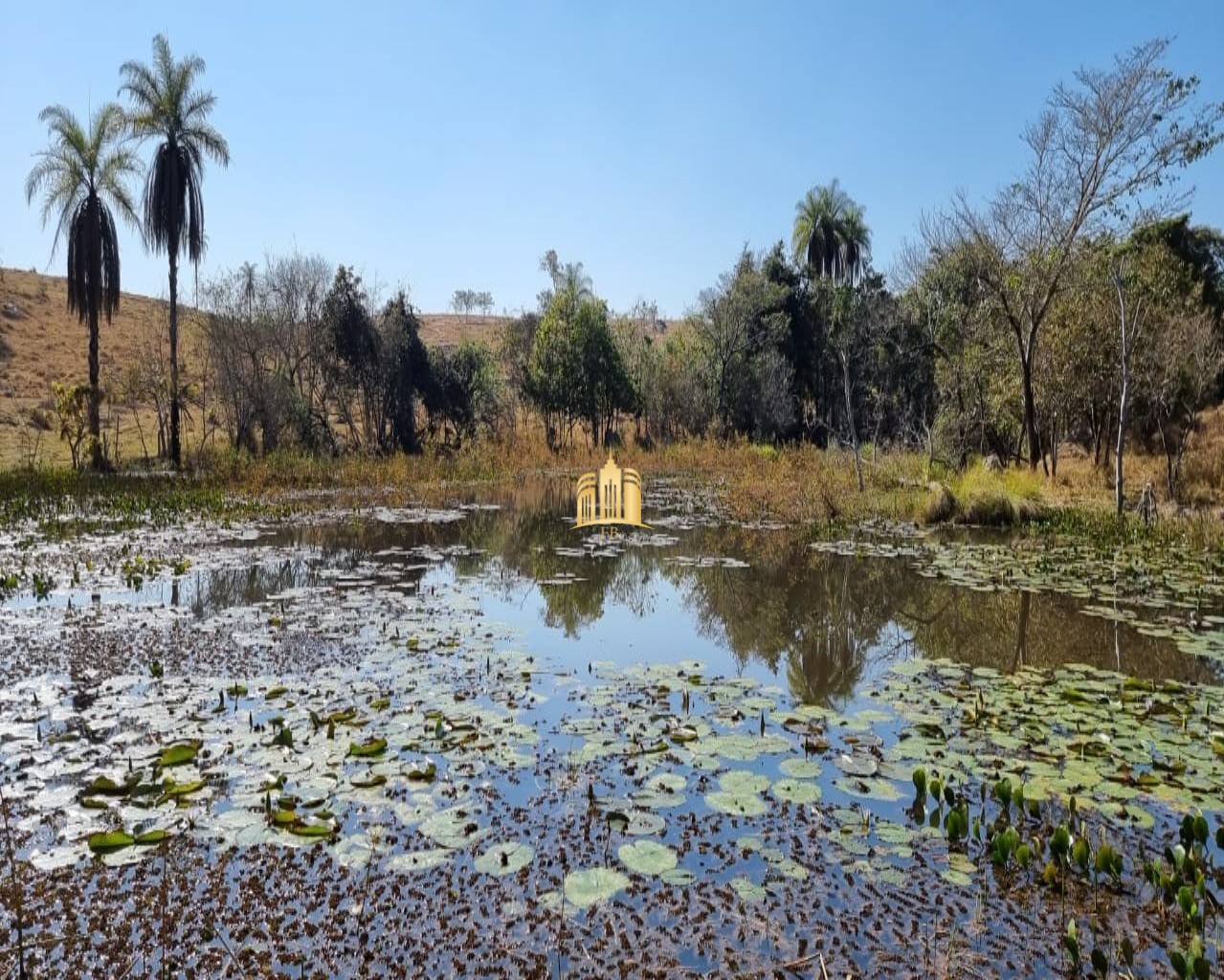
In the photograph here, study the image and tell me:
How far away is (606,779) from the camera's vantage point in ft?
13.8

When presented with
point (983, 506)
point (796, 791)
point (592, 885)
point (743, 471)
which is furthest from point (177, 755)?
point (743, 471)

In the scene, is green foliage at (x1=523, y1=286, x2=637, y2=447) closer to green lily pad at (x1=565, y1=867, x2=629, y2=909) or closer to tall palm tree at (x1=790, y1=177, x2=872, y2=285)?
tall palm tree at (x1=790, y1=177, x2=872, y2=285)

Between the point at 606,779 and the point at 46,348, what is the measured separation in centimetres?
3968

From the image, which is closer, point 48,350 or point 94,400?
point 94,400

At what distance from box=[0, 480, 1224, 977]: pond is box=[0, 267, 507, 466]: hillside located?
1944 centimetres

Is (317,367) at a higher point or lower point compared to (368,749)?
higher

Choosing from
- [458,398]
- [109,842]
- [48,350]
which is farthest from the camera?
[48,350]

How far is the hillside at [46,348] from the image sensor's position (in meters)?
25.1

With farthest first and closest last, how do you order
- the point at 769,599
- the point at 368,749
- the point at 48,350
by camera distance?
the point at 48,350, the point at 769,599, the point at 368,749

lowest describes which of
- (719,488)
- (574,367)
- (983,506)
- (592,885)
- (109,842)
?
(592,885)

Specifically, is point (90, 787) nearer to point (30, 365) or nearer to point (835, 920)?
point (835, 920)

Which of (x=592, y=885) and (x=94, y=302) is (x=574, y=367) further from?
(x=592, y=885)

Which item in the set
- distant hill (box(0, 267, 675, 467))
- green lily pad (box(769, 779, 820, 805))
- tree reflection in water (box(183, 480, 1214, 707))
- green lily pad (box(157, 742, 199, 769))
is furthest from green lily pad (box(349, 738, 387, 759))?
distant hill (box(0, 267, 675, 467))

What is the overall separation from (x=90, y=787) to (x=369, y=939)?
6.49ft
